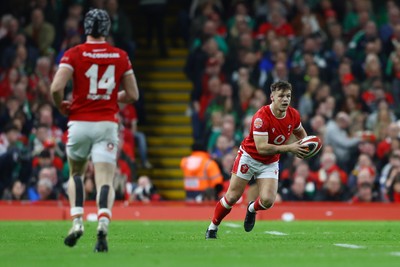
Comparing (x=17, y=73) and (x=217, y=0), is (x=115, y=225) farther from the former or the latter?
(x=217, y=0)

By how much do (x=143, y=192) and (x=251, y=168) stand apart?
8291 mm

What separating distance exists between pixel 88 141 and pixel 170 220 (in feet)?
31.1

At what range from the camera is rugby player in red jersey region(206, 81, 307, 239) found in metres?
14.5

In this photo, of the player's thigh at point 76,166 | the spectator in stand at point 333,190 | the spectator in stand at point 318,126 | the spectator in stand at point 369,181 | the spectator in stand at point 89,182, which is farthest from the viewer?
the spectator in stand at point 318,126

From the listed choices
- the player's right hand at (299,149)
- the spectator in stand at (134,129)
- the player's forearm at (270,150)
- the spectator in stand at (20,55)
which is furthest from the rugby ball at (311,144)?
the spectator in stand at (20,55)

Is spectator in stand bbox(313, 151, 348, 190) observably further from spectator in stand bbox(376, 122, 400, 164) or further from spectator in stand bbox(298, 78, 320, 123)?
spectator in stand bbox(298, 78, 320, 123)

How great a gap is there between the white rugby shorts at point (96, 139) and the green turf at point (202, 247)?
100cm

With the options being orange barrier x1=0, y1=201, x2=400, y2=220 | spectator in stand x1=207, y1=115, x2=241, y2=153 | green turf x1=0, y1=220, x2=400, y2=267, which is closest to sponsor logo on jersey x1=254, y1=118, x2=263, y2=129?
green turf x1=0, y1=220, x2=400, y2=267

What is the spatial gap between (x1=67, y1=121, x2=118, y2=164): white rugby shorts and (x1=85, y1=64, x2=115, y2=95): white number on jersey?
36 cm

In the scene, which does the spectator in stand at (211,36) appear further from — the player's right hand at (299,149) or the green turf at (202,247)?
the player's right hand at (299,149)

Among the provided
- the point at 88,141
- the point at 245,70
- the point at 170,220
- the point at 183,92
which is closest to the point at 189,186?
the point at 170,220

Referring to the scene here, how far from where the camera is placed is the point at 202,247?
41.7 feet

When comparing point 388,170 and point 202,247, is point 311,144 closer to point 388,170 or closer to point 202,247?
point 202,247

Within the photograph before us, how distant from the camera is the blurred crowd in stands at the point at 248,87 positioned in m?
22.8
